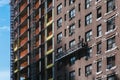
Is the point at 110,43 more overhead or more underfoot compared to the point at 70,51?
more underfoot

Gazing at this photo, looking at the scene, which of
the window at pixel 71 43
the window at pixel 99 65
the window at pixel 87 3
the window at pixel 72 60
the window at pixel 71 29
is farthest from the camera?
the window at pixel 71 29

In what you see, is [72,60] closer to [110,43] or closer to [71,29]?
[71,29]

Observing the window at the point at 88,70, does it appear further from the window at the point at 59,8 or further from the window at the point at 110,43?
the window at the point at 59,8

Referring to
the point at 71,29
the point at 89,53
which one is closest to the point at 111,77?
the point at 89,53

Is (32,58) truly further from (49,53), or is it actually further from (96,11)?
(96,11)

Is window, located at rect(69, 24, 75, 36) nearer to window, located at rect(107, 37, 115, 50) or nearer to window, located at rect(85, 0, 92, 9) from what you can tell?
window, located at rect(85, 0, 92, 9)

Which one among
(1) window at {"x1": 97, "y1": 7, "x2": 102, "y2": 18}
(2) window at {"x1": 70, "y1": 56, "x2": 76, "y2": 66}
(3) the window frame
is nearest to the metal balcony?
(2) window at {"x1": 70, "y1": 56, "x2": 76, "y2": 66}

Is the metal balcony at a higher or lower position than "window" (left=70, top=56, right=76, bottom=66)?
higher

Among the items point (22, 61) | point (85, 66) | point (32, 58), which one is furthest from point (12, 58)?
point (85, 66)

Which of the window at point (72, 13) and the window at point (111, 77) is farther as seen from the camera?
the window at point (72, 13)

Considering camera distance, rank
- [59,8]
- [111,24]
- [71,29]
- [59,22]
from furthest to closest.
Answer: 1. [59,8]
2. [59,22]
3. [71,29]
4. [111,24]

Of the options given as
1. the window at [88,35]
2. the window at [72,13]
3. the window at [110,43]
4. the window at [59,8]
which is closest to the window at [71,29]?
the window at [72,13]

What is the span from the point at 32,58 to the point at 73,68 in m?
22.6

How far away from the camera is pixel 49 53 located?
10512 centimetres
